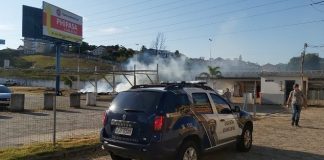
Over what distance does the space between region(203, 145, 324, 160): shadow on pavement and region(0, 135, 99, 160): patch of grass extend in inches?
Answer: 128

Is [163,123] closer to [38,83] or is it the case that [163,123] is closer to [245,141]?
[245,141]

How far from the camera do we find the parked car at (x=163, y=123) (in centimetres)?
793

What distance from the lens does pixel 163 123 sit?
26.0 ft

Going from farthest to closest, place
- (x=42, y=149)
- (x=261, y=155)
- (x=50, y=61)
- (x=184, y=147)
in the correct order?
1. (x=50, y=61)
2. (x=261, y=155)
3. (x=42, y=149)
4. (x=184, y=147)

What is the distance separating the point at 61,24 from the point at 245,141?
36.3m

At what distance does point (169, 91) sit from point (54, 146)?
373 centimetres

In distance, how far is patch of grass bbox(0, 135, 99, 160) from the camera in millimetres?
9311

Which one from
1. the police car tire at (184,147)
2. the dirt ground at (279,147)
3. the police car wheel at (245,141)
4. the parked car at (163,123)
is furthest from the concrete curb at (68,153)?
the police car wheel at (245,141)

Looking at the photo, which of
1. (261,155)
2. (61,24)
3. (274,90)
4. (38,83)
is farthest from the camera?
(38,83)

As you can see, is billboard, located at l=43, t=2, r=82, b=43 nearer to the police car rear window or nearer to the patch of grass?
the patch of grass

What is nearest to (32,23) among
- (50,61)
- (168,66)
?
(168,66)

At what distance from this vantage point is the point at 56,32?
4300 cm

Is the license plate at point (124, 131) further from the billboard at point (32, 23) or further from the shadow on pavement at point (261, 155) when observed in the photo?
the billboard at point (32, 23)

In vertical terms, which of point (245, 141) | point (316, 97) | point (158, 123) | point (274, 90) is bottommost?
Answer: point (245, 141)
